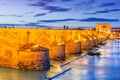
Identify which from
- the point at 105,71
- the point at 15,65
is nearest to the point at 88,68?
the point at 105,71

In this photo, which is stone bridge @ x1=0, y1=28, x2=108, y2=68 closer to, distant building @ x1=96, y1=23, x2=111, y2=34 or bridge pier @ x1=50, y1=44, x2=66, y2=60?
bridge pier @ x1=50, y1=44, x2=66, y2=60

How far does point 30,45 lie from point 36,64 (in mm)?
1984

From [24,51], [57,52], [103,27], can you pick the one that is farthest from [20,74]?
[103,27]

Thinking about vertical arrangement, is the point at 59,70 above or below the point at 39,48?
below

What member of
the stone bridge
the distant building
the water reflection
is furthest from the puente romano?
the distant building

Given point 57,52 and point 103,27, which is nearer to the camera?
point 57,52

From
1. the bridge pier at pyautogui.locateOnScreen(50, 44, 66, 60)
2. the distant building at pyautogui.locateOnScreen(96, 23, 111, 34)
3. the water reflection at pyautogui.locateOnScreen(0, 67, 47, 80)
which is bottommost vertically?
the water reflection at pyautogui.locateOnScreen(0, 67, 47, 80)

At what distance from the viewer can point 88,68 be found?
60.3 feet

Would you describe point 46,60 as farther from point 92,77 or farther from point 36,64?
point 92,77

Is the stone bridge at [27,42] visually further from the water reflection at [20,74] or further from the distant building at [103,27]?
the distant building at [103,27]

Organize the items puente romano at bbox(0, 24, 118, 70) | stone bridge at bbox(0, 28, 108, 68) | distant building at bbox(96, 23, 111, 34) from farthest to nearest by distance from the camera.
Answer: distant building at bbox(96, 23, 111, 34) → stone bridge at bbox(0, 28, 108, 68) → puente romano at bbox(0, 24, 118, 70)

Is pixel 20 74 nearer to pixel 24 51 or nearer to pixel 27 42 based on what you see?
pixel 24 51

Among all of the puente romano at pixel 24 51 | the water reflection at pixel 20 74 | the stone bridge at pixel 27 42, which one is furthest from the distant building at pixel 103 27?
the water reflection at pixel 20 74

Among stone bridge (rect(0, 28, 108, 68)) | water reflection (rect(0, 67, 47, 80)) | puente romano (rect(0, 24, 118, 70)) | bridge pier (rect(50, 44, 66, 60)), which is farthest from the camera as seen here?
bridge pier (rect(50, 44, 66, 60))
